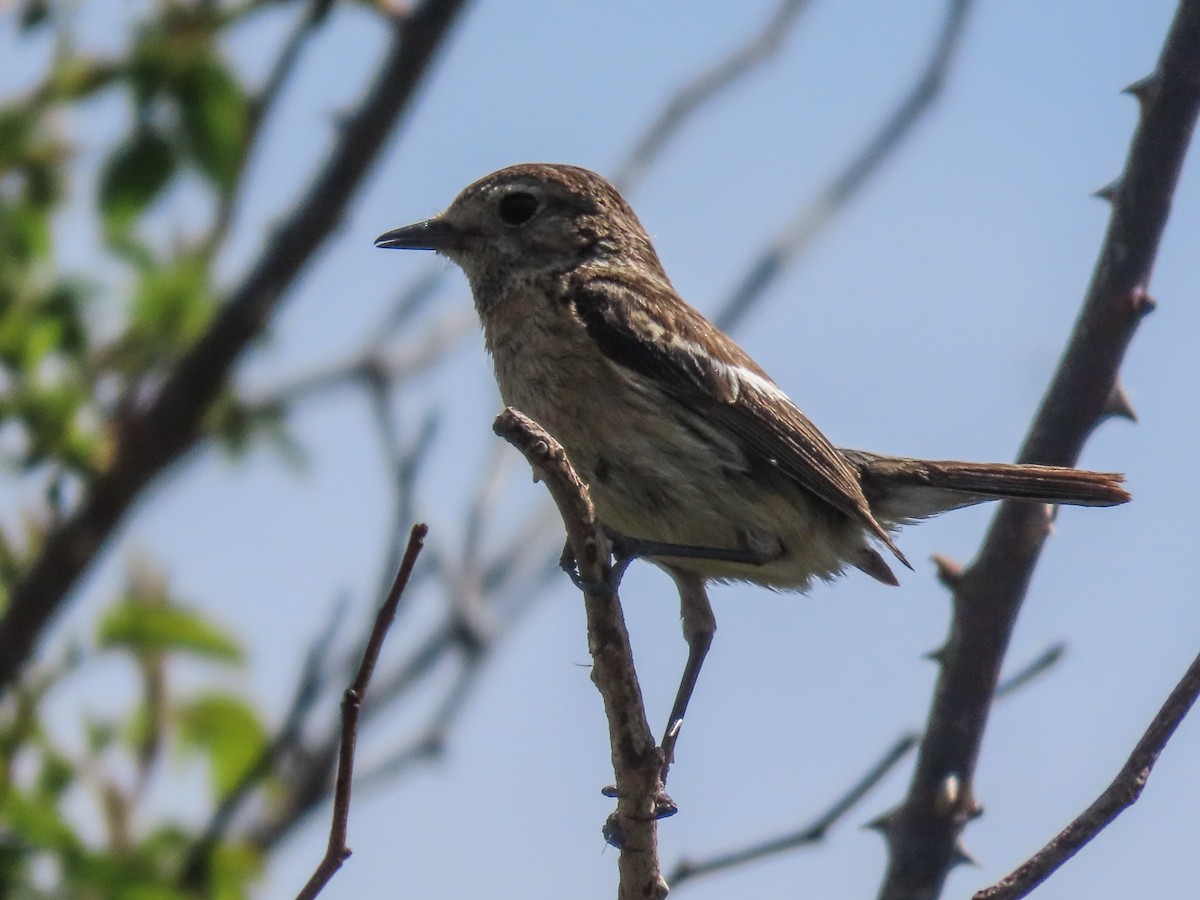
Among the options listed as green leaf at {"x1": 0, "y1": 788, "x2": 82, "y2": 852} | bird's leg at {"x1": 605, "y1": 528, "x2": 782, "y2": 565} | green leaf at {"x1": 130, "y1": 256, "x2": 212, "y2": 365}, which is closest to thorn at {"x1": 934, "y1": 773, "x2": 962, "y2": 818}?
bird's leg at {"x1": 605, "y1": 528, "x2": 782, "y2": 565}

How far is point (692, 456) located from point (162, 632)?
1.70m

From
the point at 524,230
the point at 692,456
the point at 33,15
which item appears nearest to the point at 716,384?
the point at 692,456

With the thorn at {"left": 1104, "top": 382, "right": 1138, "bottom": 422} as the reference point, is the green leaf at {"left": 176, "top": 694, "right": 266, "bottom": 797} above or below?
below

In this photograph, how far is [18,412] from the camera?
15.5ft

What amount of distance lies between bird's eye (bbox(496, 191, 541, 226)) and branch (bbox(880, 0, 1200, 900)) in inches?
109

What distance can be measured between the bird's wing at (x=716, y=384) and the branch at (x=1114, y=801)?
2.22 metres

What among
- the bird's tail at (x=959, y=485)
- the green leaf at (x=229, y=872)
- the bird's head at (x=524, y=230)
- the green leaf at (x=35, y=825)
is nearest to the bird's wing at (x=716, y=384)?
the bird's tail at (x=959, y=485)

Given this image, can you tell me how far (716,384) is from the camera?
5.43 meters

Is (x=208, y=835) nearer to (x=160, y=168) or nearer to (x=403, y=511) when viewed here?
(x=403, y=511)

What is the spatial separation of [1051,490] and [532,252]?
2193mm

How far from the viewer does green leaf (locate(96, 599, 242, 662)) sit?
184 inches

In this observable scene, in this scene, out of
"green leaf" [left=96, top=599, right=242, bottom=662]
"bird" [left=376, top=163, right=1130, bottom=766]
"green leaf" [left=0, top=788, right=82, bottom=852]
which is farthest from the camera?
"bird" [left=376, top=163, right=1130, bottom=766]

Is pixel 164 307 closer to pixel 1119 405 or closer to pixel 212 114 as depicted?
pixel 212 114

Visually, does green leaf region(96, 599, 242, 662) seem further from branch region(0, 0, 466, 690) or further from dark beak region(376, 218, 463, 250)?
dark beak region(376, 218, 463, 250)
